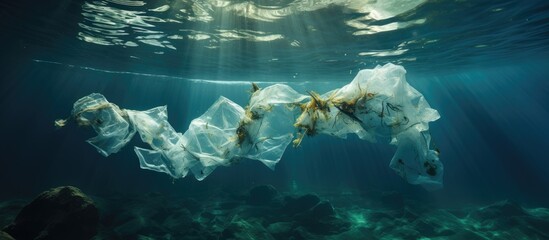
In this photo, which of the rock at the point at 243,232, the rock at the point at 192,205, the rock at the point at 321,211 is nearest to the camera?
the rock at the point at 243,232

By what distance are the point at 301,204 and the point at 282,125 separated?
43.4ft

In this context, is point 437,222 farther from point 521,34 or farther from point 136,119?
point 136,119

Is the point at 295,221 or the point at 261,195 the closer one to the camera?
the point at 295,221

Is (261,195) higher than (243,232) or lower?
lower

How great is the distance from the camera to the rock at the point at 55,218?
29.1ft

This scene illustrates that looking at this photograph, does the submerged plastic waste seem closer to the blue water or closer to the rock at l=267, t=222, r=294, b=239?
the blue water

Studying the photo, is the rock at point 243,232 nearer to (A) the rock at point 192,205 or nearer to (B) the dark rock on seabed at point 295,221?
(B) the dark rock on seabed at point 295,221

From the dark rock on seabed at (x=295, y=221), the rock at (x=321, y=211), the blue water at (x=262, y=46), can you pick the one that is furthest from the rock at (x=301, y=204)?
the blue water at (x=262, y=46)

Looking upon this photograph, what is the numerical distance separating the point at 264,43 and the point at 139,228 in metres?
10.4

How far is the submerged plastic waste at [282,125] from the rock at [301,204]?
12.3 m

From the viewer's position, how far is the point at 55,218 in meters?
8.96

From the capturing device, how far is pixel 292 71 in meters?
23.8

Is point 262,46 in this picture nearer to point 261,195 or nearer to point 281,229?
point 281,229

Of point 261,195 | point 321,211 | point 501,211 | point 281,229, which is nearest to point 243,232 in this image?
point 281,229
